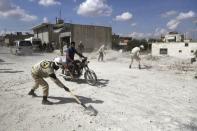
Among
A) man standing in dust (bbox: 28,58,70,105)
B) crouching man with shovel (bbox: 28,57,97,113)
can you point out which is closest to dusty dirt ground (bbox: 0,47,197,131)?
crouching man with shovel (bbox: 28,57,97,113)

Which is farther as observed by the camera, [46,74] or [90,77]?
[90,77]

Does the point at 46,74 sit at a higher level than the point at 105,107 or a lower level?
higher

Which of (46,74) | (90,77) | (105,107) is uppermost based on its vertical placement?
(46,74)

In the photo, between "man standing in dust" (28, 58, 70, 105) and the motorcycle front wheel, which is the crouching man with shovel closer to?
"man standing in dust" (28, 58, 70, 105)

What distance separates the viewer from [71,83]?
11828mm

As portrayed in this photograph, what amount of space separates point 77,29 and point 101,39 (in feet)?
15.1

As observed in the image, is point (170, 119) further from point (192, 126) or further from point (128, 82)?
point (128, 82)

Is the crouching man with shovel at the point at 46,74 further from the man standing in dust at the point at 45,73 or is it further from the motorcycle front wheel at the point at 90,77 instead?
the motorcycle front wheel at the point at 90,77

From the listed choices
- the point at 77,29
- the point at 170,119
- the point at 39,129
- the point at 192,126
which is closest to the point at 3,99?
the point at 39,129

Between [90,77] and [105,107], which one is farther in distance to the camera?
[90,77]

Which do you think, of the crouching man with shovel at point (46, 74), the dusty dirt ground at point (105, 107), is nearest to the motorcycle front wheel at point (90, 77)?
the dusty dirt ground at point (105, 107)

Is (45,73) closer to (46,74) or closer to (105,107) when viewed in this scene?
(46,74)

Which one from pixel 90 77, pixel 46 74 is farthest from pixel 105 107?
pixel 90 77

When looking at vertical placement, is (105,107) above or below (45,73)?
below
